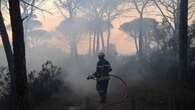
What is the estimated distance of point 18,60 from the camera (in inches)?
475

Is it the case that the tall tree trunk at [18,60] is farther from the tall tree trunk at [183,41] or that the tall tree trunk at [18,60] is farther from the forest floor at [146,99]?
the tall tree trunk at [183,41]

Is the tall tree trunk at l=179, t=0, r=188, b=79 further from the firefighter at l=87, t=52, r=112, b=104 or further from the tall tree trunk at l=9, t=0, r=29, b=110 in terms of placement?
the tall tree trunk at l=9, t=0, r=29, b=110

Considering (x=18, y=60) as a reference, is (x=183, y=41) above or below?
above

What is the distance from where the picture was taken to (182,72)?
61.7ft

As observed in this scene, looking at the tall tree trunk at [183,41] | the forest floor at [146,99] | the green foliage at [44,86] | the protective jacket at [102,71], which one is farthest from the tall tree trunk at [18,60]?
the tall tree trunk at [183,41]

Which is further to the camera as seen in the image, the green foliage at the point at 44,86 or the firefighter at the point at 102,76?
the green foliage at the point at 44,86

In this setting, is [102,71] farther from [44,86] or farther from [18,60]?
[44,86]

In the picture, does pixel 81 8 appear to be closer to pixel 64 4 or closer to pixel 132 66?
pixel 64 4

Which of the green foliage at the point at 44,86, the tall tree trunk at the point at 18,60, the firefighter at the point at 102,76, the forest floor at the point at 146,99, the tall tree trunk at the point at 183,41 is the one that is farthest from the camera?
the tall tree trunk at the point at 183,41

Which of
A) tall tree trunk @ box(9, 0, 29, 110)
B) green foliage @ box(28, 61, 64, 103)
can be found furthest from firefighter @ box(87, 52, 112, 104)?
green foliage @ box(28, 61, 64, 103)

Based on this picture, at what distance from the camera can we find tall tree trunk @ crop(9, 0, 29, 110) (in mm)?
12055

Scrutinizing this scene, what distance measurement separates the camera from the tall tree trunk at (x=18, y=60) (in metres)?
12.1

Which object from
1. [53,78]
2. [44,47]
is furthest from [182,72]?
[44,47]

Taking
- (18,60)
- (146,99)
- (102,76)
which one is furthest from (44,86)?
(146,99)
